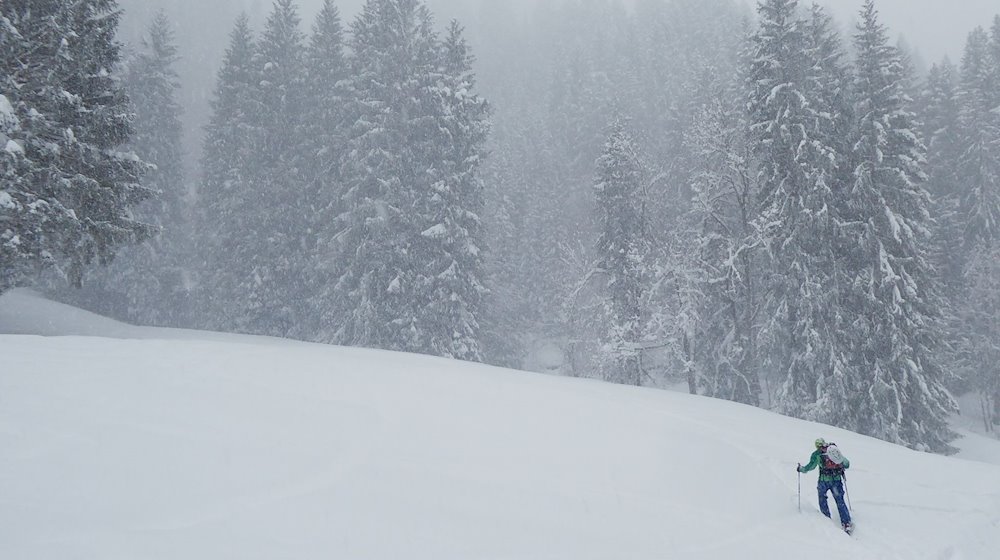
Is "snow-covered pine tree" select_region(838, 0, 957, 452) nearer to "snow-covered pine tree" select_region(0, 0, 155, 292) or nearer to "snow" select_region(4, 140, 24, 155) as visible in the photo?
"snow-covered pine tree" select_region(0, 0, 155, 292)

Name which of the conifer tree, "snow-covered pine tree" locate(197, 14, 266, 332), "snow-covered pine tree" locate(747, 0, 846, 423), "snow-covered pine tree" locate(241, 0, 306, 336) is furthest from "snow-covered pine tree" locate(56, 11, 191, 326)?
the conifer tree

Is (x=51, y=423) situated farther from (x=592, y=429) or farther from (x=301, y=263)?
(x=301, y=263)

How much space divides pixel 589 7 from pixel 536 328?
243 ft

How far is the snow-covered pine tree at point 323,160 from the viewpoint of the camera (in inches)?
1054

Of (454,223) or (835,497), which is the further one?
(454,223)

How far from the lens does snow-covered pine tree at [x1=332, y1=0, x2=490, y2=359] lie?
24.1 metres

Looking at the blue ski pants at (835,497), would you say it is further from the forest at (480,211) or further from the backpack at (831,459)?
the forest at (480,211)

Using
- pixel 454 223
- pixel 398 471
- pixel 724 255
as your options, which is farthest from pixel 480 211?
pixel 398 471

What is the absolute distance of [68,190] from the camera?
46.8ft

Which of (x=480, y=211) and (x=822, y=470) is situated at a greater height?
(x=480, y=211)

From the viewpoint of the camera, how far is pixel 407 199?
25.0 m

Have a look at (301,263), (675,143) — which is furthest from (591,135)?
(301,263)

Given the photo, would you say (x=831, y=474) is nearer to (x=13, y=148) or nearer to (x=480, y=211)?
(x=13, y=148)

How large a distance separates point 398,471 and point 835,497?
6649 millimetres
